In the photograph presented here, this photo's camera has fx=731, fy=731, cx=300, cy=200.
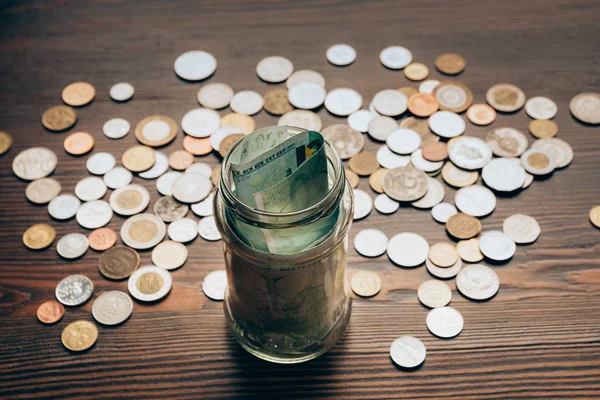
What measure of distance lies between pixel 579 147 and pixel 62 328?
0.66m

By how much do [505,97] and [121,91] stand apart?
0.52 meters

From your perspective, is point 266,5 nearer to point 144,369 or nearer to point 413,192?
point 413,192

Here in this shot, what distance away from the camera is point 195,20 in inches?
42.7

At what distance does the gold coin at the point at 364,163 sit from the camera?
0.90 metres

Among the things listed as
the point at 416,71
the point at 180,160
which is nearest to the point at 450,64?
the point at 416,71

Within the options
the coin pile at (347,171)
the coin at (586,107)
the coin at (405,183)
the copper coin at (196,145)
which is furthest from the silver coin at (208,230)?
the coin at (586,107)

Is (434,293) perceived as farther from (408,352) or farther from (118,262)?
(118,262)

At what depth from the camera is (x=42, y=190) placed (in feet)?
2.96

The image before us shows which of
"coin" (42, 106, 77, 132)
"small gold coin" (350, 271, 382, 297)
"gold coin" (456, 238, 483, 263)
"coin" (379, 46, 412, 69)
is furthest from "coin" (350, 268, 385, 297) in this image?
"coin" (42, 106, 77, 132)

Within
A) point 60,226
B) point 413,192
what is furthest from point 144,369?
point 413,192

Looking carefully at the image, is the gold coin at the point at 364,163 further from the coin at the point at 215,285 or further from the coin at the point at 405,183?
the coin at the point at 215,285

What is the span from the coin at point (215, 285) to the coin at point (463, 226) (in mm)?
266

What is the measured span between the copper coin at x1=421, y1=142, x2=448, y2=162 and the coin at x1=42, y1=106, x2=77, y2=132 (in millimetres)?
462

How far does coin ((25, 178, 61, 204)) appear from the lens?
893 mm
